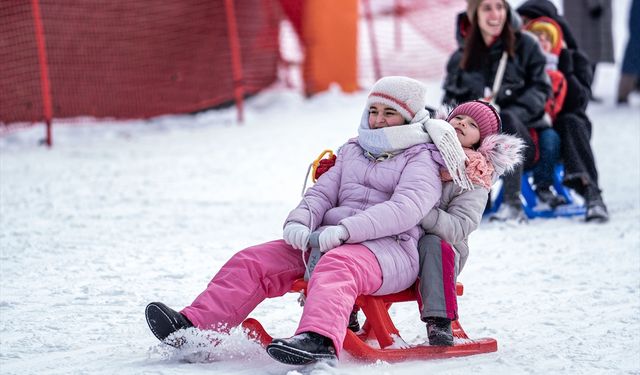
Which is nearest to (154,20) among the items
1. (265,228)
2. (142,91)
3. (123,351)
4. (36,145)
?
(142,91)

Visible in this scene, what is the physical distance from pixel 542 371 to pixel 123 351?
1620 millimetres

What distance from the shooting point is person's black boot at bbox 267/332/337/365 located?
11.3 ft

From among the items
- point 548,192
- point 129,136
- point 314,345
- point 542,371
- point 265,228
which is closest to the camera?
point 314,345

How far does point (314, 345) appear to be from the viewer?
3.50 m

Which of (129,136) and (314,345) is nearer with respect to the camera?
(314,345)

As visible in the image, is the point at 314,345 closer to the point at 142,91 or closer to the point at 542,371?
the point at 542,371

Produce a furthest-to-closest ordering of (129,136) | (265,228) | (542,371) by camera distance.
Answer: (129,136), (265,228), (542,371)

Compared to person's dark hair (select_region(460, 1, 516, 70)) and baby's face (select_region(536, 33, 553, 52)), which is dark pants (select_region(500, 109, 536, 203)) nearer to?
person's dark hair (select_region(460, 1, 516, 70))

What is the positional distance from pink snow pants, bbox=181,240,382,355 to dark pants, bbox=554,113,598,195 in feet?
11.3

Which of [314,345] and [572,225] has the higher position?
[314,345]

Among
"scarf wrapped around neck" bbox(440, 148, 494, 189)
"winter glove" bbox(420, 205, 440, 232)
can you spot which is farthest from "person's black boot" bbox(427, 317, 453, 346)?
"scarf wrapped around neck" bbox(440, 148, 494, 189)

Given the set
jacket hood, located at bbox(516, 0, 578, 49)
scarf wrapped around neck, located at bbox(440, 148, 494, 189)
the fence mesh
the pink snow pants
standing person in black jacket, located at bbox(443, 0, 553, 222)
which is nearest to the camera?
the pink snow pants

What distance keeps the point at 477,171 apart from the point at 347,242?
24.5 inches

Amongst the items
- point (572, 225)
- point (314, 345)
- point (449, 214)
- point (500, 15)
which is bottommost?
point (572, 225)
